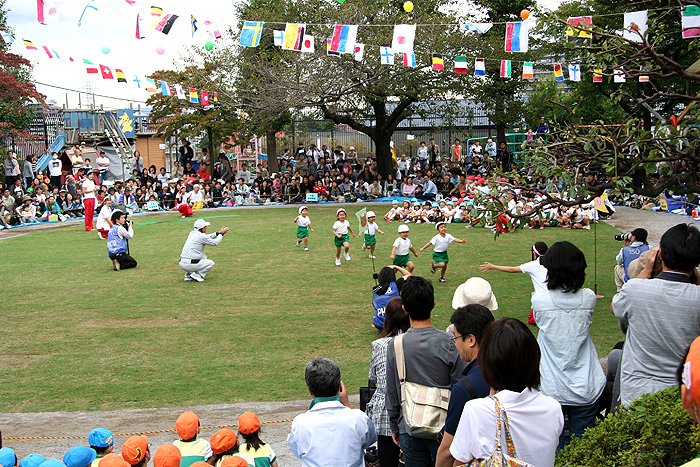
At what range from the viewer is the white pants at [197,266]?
12180mm

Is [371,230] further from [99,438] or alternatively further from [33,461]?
[33,461]

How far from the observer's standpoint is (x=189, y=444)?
4102 millimetres

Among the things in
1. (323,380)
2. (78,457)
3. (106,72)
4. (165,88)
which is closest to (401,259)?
(323,380)

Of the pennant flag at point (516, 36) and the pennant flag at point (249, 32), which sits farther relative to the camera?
the pennant flag at point (249, 32)

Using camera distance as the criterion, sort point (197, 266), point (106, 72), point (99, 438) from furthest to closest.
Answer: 1. point (106, 72)
2. point (197, 266)
3. point (99, 438)

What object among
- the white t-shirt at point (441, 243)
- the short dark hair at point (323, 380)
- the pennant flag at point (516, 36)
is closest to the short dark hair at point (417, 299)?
the short dark hair at point (323, 380)

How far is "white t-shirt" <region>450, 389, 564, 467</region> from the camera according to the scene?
2.59 meters

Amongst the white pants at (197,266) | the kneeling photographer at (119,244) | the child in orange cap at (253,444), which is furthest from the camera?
the kneeling photographer at (119,244)

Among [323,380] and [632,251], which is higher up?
[632,251]

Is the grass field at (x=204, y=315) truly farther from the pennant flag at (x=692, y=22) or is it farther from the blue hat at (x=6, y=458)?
the pennant flag at (x=692, y=22)

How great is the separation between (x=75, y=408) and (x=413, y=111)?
77.4ft

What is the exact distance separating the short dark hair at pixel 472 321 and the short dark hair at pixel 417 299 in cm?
29

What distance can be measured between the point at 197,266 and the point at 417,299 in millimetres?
9234

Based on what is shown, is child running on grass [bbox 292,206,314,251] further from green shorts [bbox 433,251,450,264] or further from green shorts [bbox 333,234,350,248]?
green shorts [bbox 433,251,450,264]
